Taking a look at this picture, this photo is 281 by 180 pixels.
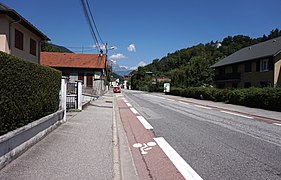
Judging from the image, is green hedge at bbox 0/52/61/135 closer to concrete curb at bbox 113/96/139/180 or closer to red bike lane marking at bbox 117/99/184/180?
concrete curb at bbox 113/96/139/180

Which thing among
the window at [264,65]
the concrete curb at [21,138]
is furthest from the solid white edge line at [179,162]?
the window at [264,65]

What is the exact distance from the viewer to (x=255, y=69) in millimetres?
37812

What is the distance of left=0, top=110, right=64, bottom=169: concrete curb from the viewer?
4.99m

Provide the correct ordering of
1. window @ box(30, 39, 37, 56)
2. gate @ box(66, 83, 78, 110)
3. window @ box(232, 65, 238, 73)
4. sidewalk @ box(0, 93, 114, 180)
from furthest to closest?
window @ box(232, 65, 238, 73) → window @ box(30, 39, 37, 56) → gate @ box(66, 83, 78, 110) → sidewalk @ box(0, 93, 114, 180)

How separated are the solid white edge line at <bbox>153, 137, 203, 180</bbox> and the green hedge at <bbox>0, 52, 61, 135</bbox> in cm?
348

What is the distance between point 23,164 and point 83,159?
1.20 metres

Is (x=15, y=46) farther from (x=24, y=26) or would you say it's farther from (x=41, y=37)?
(x=41, y=37)

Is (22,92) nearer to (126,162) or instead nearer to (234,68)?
(126,162)

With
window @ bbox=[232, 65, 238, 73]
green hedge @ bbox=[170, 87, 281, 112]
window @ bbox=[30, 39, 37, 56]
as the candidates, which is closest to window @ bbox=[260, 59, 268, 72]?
window @ bbox=[232, 65, 238, 73]

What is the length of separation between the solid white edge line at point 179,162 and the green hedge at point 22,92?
348 centimetres

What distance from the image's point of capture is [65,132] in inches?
351

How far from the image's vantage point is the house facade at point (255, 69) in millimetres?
33562

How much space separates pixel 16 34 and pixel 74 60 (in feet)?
107

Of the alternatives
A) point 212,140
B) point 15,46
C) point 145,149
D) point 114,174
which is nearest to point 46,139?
point 145,149
